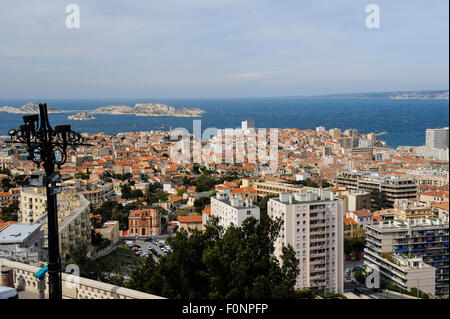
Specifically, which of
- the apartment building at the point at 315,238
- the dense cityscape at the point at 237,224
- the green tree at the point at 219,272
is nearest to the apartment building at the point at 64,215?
the dense cityscape at the point at 237,224

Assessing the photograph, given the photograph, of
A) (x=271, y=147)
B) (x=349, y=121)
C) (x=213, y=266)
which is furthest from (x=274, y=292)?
(x=349, y=121)

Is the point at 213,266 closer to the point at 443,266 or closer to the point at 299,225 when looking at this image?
the point at 299,225

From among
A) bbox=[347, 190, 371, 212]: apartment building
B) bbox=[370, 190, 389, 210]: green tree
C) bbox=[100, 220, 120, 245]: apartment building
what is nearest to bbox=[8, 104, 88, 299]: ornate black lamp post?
bbox=[100, 220, 120, 245]: apartment building

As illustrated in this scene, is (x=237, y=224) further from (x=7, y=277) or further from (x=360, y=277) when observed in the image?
(x=7, y=277)

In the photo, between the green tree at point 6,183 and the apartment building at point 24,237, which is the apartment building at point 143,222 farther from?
the green tree at point 6,183

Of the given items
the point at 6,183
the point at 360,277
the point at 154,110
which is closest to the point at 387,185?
the point at 360,277
